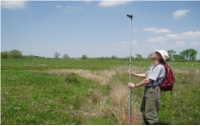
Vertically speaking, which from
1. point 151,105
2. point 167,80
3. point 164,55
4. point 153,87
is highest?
point 164,55

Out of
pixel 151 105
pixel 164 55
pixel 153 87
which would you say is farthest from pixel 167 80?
pixel 151 105

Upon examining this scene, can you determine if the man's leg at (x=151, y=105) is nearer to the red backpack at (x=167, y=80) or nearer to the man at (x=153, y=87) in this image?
the man at (x=153, y=87)

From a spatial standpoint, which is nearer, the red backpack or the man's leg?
the red backpack

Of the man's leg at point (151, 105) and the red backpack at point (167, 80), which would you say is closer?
the red backpack at point (167, 80)

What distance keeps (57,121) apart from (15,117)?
50.1 inches

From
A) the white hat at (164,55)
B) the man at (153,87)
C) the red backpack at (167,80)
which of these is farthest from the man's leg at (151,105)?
the white hat at (164,55)

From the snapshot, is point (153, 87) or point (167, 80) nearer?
point (167, 80)

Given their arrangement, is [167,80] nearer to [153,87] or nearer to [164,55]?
[153,87]

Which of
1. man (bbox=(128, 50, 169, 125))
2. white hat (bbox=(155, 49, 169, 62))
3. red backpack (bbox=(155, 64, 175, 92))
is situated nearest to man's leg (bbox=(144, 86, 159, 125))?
man (bbox=(128, 50, 169, 125))

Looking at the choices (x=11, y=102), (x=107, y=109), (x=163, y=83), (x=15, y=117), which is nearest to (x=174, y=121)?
(x=107, y=109)

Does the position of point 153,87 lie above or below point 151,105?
above

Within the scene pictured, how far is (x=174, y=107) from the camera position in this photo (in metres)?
7.12

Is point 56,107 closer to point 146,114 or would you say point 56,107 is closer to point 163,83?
point 146,114

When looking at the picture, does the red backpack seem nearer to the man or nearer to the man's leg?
the man
